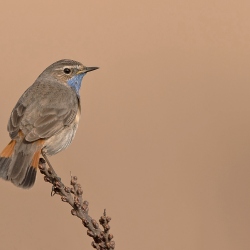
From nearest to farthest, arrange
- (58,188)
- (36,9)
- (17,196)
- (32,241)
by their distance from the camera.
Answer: (58,188)
(32,241)
(17,196)
(36,9)

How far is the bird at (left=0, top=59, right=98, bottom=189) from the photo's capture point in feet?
18.5

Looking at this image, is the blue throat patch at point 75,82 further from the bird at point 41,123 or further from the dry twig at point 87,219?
the dry twig at point 87,219

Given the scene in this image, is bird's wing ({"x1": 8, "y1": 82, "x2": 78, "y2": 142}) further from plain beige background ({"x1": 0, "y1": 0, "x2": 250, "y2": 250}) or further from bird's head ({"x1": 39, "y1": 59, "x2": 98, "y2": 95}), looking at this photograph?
plain beige background ({"x1": 0, "y1": 0, "x2": 250, "y2": 250})

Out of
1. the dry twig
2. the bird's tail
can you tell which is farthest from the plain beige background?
the dry twig

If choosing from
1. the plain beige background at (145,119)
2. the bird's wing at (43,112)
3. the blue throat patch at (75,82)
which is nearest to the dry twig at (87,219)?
the bird's wing at (43,112)

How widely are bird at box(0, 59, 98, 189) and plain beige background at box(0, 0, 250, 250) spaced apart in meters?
2.15

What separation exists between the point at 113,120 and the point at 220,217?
2.33m

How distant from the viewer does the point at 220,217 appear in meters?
8.24

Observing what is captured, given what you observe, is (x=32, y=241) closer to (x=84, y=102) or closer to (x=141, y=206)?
(x=141, y=206)

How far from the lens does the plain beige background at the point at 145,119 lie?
8.29 metres

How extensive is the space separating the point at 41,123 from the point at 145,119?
3954 millimetres

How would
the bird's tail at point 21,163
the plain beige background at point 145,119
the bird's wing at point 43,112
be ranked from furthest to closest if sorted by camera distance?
1. the plain beige background at point 145,119
2. the bird's wing at point 43,112
3. the bird's tail at point 21,163

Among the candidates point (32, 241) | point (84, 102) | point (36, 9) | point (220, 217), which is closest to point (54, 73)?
point (32, 241)

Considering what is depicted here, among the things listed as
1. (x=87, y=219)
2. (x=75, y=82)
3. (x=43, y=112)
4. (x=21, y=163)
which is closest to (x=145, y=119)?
(x=75, y=82)
